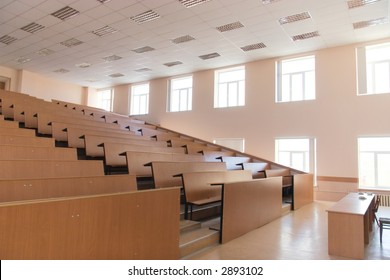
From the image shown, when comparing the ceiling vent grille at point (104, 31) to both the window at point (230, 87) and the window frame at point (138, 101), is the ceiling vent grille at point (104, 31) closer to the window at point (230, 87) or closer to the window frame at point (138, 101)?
the window at point (230, 87)

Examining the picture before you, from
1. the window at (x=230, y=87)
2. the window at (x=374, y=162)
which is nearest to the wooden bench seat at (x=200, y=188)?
the window at (x=374, y=162)

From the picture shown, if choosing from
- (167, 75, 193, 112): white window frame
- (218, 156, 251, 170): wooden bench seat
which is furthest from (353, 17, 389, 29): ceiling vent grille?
(167, 75, 193, 112): white window frame

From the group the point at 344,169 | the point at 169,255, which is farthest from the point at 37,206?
the point at 344,169

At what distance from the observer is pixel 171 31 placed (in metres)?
5.38

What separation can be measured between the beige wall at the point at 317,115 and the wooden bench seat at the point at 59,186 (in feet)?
15.8

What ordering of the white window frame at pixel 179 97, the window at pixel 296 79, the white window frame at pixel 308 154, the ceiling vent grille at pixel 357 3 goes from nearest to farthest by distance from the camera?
the ceiling vent grille at pixel 357 3
the white window frame at pixel 308 154
the window at pixel 296 79
the white window frame at pixel 179 97

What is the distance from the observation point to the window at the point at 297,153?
602 centimetres

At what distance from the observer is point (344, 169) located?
5629 millimetres

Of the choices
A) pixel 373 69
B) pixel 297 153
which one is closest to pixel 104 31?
pixel 297 153

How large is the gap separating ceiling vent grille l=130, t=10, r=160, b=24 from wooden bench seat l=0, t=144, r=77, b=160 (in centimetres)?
306

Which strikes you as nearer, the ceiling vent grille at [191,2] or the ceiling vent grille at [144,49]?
the ceiling vent grille at [191,2]

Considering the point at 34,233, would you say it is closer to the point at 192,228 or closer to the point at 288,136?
the point at 192,228

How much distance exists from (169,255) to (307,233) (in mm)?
1858

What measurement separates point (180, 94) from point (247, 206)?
18.4 feet
